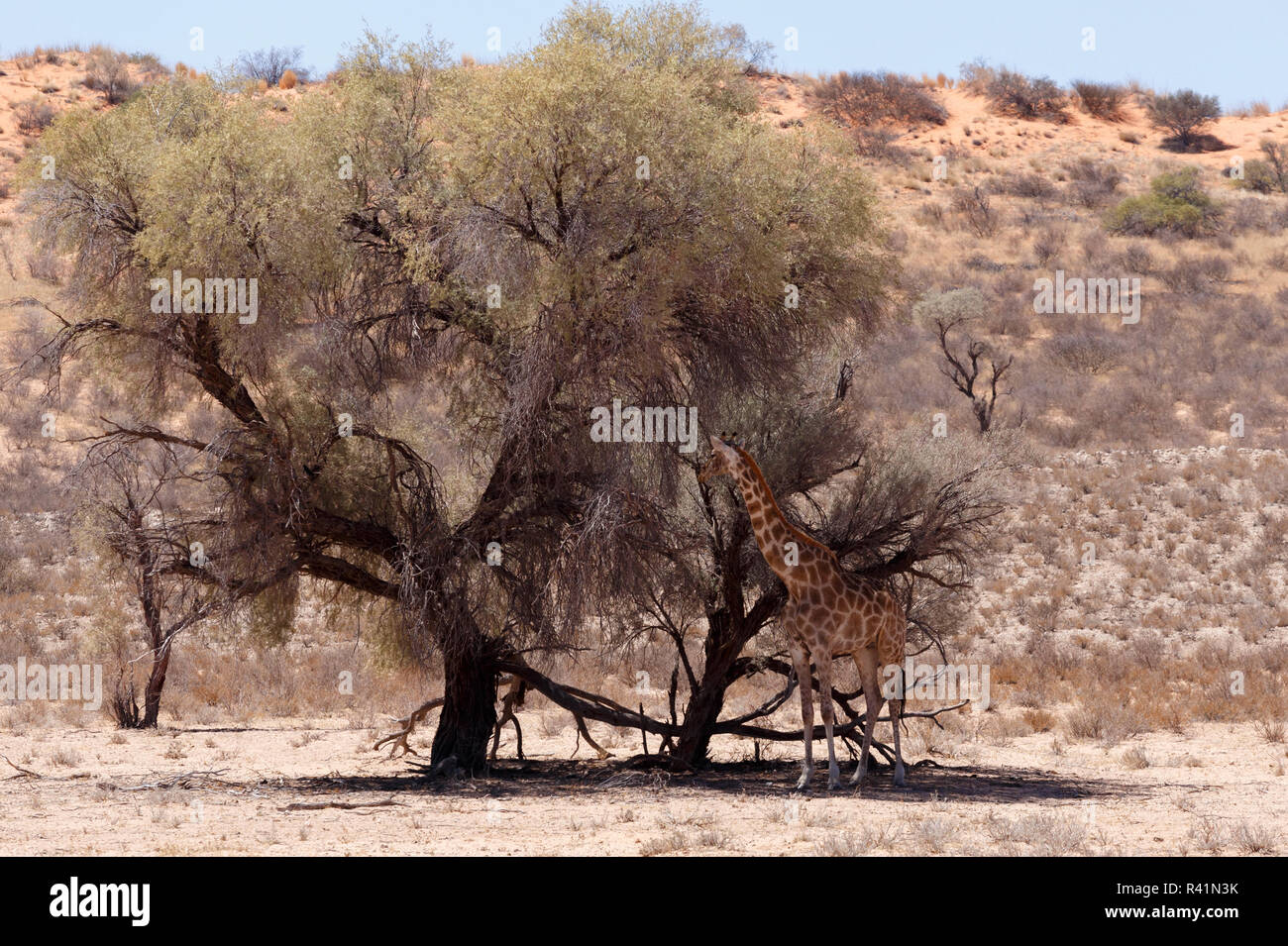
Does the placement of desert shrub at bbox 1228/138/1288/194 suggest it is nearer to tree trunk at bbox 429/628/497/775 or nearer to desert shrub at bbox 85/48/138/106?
desert shrub at bbox 85/48/138/106

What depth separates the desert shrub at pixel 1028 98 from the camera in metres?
61.4

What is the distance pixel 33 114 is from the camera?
5219 centimetres

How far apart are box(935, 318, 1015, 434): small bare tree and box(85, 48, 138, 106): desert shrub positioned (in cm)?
3510

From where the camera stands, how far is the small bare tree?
30516mm

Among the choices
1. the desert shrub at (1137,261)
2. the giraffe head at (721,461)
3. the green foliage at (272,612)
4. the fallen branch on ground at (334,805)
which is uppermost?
the desert shrub at (1137,261)

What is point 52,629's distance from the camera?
2206 centimetres

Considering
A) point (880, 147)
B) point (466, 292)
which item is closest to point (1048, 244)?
point (880, 147)

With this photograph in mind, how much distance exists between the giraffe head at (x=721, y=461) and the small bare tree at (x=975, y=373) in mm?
18307

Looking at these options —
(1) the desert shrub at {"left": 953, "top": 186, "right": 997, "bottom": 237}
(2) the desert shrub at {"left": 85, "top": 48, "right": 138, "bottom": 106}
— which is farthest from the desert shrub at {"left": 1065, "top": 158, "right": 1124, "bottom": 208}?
(2) the desert shrub at {"left": 85, "top": 48, "right": 138, "bottom": 106}

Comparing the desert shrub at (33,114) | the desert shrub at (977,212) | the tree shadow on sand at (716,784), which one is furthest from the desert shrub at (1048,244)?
the desert shrub at (33,114)

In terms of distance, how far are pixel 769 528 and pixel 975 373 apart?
2100 centimetres

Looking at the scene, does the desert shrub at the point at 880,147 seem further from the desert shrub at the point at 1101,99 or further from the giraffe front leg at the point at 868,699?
the giraffe front leg at the point at 868,699
